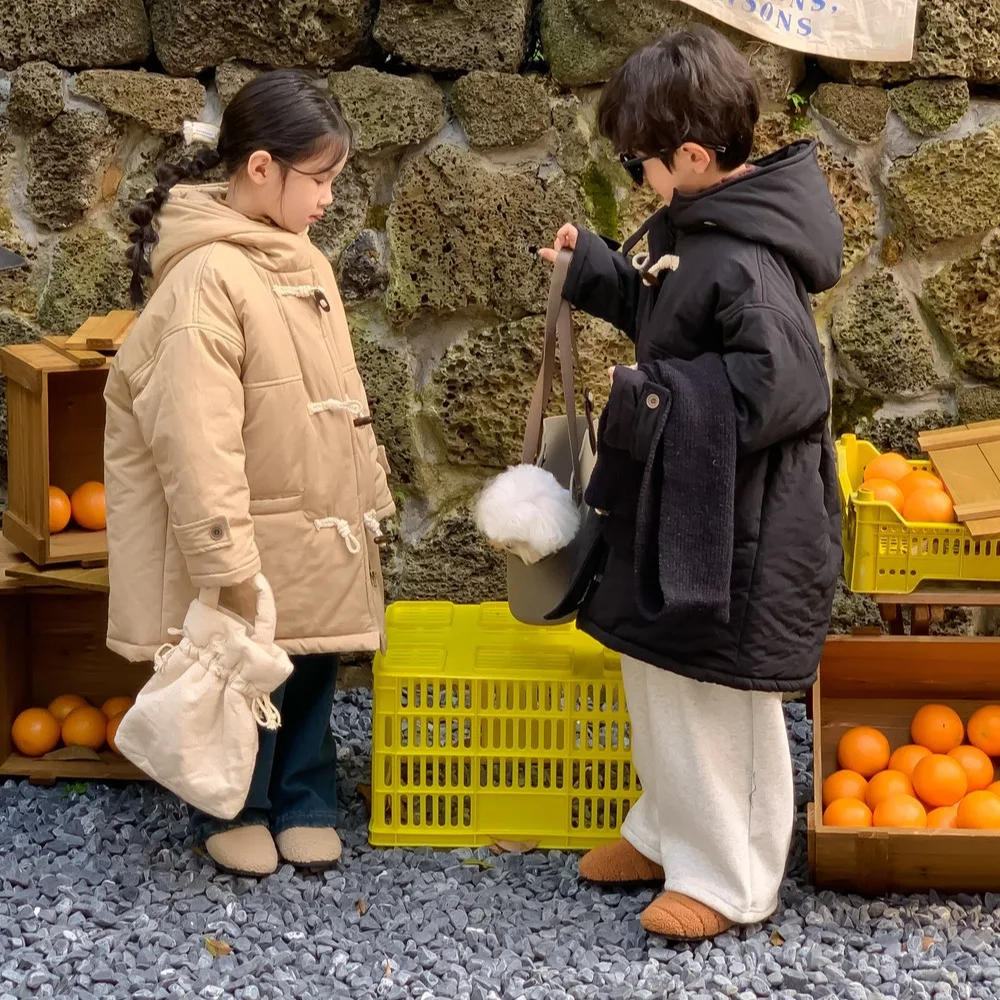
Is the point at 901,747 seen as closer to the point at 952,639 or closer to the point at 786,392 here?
the point at 952,639

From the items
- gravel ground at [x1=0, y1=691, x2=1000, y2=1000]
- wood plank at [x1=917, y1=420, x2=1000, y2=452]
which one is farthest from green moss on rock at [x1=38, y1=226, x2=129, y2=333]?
wood plank at [x1=917, y1=420, x2=1000, y2=452]

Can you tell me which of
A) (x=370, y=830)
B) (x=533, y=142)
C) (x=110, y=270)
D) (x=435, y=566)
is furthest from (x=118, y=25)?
(x=370, y=830)

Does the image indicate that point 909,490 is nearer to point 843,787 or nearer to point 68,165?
point 843,787

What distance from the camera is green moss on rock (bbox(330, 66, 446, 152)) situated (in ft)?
11.1

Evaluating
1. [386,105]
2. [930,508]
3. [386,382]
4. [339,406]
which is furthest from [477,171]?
[930,508]

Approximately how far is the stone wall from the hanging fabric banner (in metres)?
0.05

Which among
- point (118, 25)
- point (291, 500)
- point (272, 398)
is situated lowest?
point (291, 500)

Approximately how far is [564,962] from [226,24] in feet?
7.03

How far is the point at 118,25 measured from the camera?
3.39 meters

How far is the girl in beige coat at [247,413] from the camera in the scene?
264 cm

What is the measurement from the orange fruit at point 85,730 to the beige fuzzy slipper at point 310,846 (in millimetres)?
613

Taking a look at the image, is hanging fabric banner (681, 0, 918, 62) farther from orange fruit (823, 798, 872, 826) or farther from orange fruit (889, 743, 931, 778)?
orange fruit (823, 798, 872, 826)

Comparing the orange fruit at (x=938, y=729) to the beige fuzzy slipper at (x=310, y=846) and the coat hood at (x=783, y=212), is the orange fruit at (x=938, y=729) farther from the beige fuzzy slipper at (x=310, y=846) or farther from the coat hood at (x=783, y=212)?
the beige fuzzy slipper at (x=310, y=846)

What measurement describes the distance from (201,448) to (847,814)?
1403 millimetres
